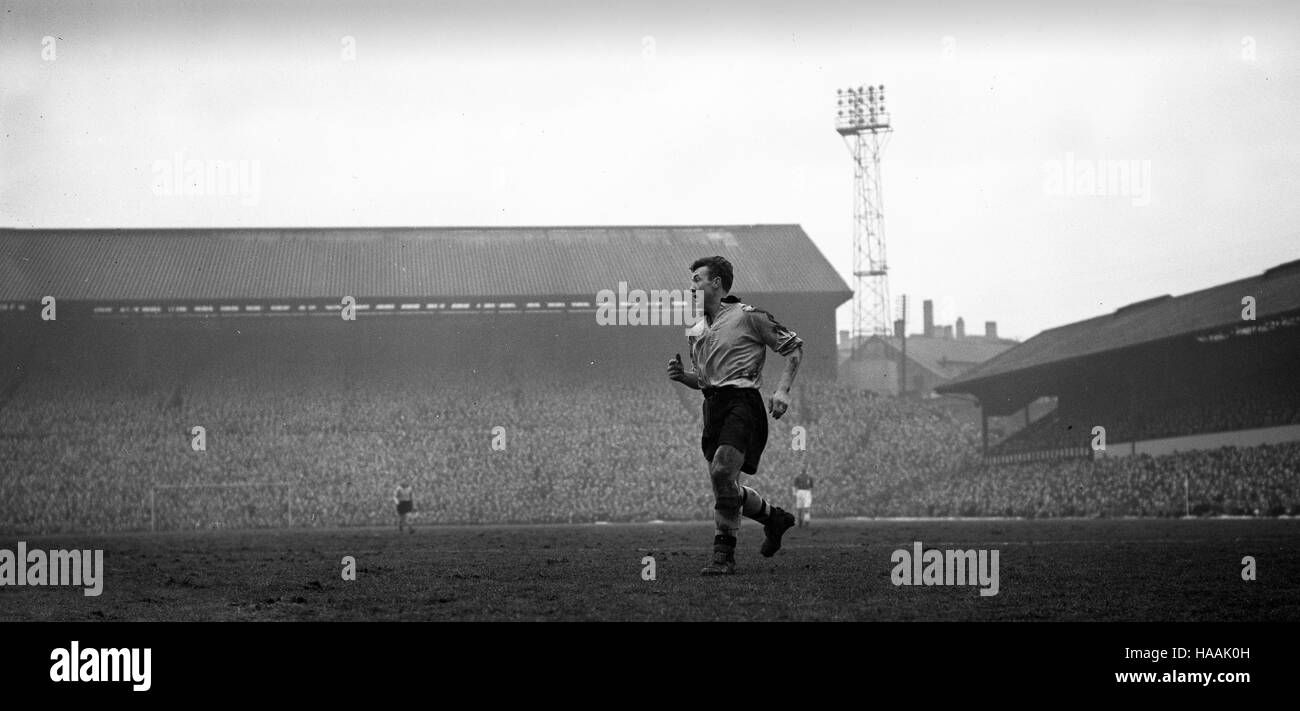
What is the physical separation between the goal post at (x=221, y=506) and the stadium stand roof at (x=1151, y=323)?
26971mm

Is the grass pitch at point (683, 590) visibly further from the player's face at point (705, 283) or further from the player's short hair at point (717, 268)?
the player's short hair at point (717, 268)

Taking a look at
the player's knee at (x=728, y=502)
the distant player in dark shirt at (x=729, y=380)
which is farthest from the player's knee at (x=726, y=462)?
→ the player's knee at (x=728, y=502)

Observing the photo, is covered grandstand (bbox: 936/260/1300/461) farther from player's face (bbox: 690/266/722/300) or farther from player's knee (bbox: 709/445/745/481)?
player's knee (bbox: 709/445/745/481)

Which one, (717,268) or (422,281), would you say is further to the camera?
(422,281)

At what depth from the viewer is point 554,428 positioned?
51062mm

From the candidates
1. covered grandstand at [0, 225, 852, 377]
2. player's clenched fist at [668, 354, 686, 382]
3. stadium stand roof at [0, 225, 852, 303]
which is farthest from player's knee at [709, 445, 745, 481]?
stadium stand roof at [0, 225, 852, 303]

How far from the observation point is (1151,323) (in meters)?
45.6

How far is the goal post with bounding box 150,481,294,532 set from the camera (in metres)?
42.7

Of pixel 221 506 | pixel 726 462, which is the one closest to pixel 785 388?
pixel 726 462

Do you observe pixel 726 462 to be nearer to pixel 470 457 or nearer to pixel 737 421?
pixel 737 421

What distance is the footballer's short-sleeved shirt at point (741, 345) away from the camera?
1077cm

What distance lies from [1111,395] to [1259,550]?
1274 inches

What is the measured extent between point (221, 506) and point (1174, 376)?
30.9 m
